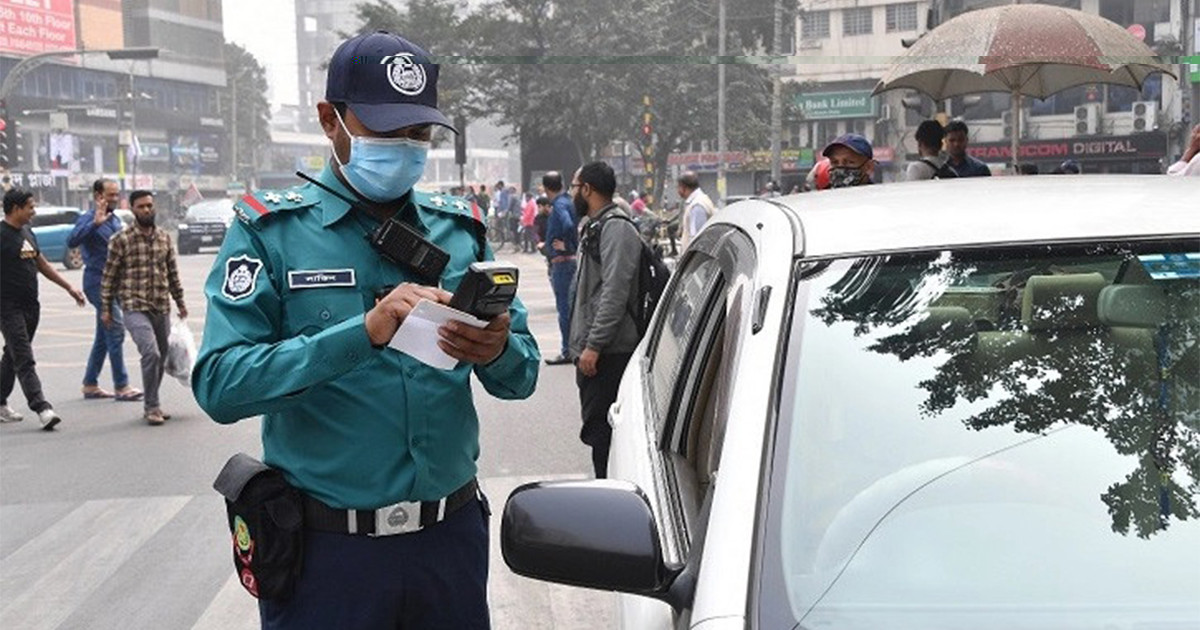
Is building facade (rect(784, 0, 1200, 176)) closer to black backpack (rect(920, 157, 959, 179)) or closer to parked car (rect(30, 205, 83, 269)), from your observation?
parked car (rect(30, 205, 83, 269))

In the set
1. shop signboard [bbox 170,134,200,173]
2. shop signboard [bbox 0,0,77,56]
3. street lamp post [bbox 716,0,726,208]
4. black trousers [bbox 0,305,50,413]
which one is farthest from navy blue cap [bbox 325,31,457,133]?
shop signboard [bbox 170,134,200,173]

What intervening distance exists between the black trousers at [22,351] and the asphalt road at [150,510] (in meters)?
0.29

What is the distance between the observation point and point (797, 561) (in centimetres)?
226

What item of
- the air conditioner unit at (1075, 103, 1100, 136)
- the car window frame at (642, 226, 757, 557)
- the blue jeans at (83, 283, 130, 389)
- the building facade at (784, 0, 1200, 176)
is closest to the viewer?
the car window frame at (642, 226, 757, 557)

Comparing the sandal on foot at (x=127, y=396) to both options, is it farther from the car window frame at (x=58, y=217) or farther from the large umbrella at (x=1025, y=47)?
the car window frame at (x=58, y=217)

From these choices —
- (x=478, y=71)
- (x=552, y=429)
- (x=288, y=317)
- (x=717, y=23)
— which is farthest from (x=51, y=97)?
(x=288, y=317)

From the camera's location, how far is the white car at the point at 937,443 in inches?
87.0

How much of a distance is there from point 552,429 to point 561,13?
111 feet

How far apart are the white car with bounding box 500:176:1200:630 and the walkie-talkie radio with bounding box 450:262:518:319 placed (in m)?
0.39

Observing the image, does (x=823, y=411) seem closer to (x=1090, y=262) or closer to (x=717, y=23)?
(x=1090, y=262)

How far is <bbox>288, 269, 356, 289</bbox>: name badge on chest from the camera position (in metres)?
2.99

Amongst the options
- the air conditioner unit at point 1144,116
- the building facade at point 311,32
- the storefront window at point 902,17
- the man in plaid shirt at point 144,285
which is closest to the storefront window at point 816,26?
the storefront window at point 902,17

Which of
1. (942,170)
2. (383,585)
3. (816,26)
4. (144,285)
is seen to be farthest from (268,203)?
(816,26)

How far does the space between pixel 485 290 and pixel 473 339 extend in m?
0.11
